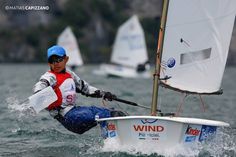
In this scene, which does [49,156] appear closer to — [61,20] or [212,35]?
[212,35]

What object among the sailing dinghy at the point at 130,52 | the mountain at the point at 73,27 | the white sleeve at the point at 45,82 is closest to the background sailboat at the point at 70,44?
the sailing dinghy at the point at 130,52

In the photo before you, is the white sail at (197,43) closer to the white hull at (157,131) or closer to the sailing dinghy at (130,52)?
the white hull at (157,131)

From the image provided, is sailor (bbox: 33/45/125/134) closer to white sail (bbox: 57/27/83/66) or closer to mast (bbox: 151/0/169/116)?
mast (bbox: 151/0/169/116)

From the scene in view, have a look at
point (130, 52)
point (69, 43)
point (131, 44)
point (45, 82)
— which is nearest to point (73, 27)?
point (69, 43)

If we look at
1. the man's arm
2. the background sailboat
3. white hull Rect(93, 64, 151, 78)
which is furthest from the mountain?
the man's arm

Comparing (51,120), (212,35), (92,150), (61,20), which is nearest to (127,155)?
(92,150)

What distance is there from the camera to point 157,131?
23.5 ft

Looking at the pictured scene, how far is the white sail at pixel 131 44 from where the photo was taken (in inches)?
1244

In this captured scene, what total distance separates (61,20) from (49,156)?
7483cm

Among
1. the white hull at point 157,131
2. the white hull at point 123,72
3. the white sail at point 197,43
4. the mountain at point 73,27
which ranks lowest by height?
the white hull at point 157,131

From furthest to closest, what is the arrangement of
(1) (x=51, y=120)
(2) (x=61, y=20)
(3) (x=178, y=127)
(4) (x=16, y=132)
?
(2) (x=61, y=20)
(1) (x=51, y=120)
(4) (x=16, y=132)
(3) (x=178, y=127)

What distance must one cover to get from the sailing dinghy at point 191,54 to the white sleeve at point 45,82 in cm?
75

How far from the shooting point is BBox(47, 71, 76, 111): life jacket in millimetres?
7703

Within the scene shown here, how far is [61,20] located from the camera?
268ft
